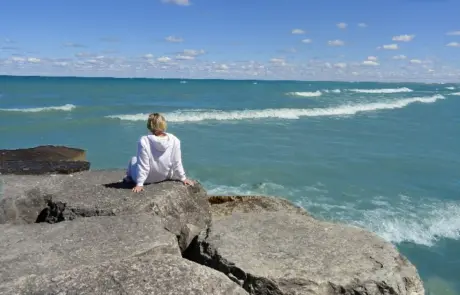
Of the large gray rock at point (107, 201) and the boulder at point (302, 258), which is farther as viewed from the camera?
the large gray rock at point (107, 201)

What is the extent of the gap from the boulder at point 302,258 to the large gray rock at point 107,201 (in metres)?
0.34

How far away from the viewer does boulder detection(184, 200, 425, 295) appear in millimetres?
3564

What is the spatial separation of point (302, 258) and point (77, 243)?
1.80 m

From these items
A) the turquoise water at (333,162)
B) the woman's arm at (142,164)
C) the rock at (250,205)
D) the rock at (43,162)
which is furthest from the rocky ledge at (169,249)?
the turquoise water at (333,162)

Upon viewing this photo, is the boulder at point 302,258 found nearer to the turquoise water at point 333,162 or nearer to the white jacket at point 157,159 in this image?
the white jacket at point 157,159

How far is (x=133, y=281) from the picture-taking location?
2727 mm

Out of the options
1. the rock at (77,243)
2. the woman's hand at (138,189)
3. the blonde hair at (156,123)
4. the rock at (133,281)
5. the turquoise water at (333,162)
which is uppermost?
the blonde hair at (156,123)

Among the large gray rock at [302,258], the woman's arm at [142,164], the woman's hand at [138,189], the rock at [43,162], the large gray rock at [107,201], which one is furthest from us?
the rock at [43,162]

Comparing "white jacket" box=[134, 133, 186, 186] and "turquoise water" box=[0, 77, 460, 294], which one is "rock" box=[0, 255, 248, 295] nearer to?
"white jacket" box=[134, 133, 186, 186]

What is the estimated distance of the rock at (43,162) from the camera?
6.91 metres

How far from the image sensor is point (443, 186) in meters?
10.9

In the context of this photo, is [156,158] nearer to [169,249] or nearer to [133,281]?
[169,249]

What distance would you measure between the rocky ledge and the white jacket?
0.15 metres

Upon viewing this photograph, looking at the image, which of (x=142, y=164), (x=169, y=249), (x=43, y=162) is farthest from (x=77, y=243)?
(x=43, y=162)
